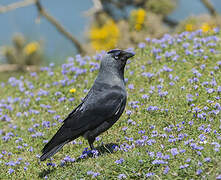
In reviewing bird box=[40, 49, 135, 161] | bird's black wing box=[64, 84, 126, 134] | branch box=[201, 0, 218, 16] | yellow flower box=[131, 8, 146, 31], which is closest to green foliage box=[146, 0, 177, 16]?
branch box=[201, 0, 218, 16]

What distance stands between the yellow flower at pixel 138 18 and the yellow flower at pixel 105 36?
3.78 feet

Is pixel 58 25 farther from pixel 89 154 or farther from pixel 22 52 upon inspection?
pixel 89 154

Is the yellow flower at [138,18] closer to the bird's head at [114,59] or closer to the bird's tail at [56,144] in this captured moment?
the bird's head at [114,59]

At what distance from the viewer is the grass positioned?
211 inches

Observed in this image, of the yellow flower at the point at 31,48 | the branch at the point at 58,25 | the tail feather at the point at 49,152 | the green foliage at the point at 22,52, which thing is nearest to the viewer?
the tail feather at the point at 49,152

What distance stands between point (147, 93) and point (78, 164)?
295 cm

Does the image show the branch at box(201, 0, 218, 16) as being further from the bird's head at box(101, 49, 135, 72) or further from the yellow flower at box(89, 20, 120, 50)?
the bird's head at box(101, 49, 135, 72)

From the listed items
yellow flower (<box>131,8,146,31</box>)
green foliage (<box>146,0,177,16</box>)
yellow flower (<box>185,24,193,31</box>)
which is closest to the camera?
yellow flower (<box>185,24,193,31</box>)

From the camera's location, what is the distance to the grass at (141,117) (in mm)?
5355

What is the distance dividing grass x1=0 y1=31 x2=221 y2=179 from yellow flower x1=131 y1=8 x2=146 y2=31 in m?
6.34

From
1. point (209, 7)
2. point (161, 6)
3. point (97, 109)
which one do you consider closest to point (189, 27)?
point (161, 6)

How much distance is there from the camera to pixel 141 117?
7480mm

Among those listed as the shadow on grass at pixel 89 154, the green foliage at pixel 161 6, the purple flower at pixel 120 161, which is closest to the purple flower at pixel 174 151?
the purple flower at pixel 120 161

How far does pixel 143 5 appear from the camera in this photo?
66.2 feet
